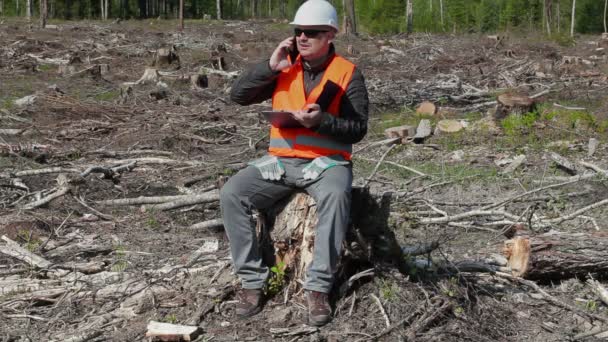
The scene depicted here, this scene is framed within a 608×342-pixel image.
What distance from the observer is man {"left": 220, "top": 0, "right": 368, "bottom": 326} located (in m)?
4.71

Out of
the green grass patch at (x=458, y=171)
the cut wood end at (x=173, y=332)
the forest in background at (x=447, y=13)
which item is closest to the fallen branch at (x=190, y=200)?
the green grass patch at (x=458, y=171)

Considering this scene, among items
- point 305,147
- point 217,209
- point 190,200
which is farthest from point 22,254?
point 305,147

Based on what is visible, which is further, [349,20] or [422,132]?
[349,20]

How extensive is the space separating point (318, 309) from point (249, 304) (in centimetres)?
45

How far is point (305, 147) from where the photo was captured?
193 inches

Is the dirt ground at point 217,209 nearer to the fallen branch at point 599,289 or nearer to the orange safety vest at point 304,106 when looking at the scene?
the fallen branch at point 599,289

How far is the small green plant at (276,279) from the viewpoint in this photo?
5008 millimetres

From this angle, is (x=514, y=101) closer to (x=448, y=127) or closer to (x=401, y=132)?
(x=448, y=127)

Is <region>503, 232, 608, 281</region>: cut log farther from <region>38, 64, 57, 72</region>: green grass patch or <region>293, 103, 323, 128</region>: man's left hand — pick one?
<region>38, 64, 57, 72</region>: green grass patch

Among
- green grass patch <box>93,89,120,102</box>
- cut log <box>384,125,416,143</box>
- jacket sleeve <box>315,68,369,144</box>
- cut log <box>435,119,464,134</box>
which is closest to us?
jacket sleeve <box>315,68,369,144</box>

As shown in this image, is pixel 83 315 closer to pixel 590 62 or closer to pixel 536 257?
pixel 536 257

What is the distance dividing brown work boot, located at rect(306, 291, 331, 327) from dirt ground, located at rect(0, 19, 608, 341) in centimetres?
6

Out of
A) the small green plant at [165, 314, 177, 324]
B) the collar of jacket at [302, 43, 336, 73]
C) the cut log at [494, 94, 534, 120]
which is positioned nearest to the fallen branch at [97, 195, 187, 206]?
the small green plant at [165, 314, 177, 324]

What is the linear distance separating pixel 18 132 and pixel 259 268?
8593mm
